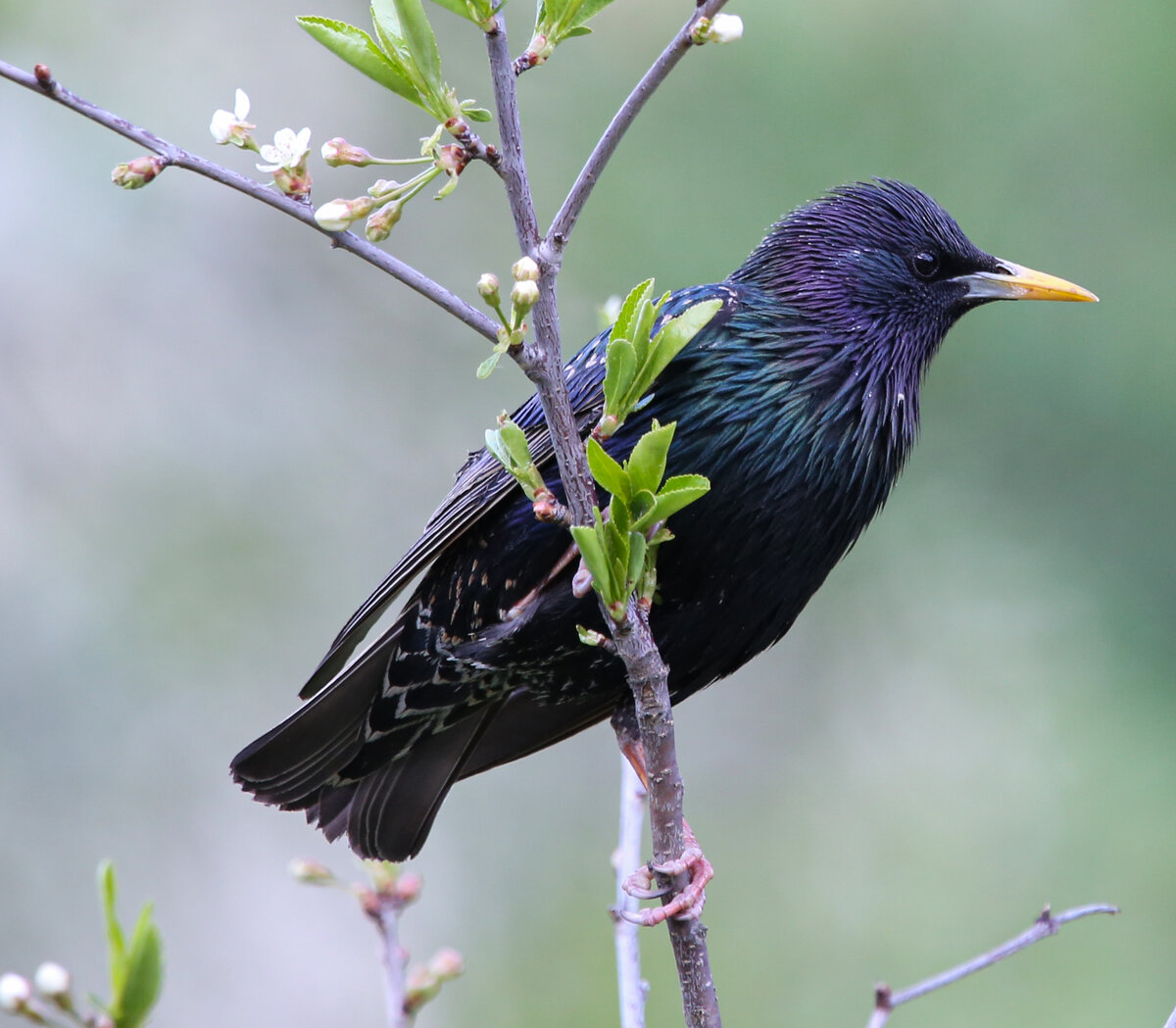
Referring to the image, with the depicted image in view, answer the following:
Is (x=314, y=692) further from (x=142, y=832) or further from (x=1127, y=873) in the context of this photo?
(x=1127, y=873)

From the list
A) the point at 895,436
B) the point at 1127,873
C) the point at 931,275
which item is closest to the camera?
the point at 895,436

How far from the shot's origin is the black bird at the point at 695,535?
256 cm

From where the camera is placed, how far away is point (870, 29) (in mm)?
6418

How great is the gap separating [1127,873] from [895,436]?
12.7 feet

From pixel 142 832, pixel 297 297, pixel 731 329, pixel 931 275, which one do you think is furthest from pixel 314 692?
pixel 297 297

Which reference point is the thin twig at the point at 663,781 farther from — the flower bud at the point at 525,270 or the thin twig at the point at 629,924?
the flower bud at the point at 525,270

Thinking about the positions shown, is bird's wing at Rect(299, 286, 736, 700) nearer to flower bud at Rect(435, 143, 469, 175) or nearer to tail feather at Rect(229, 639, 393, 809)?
tail feather at Rect(229, 639, 393, 809)

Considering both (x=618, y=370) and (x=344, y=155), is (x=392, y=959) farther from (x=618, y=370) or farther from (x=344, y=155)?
(x=344, y=155)

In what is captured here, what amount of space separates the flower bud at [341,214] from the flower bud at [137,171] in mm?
166

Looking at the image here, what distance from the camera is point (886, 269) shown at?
2.91 metres

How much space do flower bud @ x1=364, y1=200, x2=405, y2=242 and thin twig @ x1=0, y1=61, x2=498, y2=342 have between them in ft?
0.05

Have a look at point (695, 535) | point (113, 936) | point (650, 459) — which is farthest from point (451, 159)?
point (695, 535)

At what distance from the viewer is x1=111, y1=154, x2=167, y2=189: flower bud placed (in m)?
1.50

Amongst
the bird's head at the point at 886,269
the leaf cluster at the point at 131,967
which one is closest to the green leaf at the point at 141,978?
the leaf cluster at the point at 131,967
